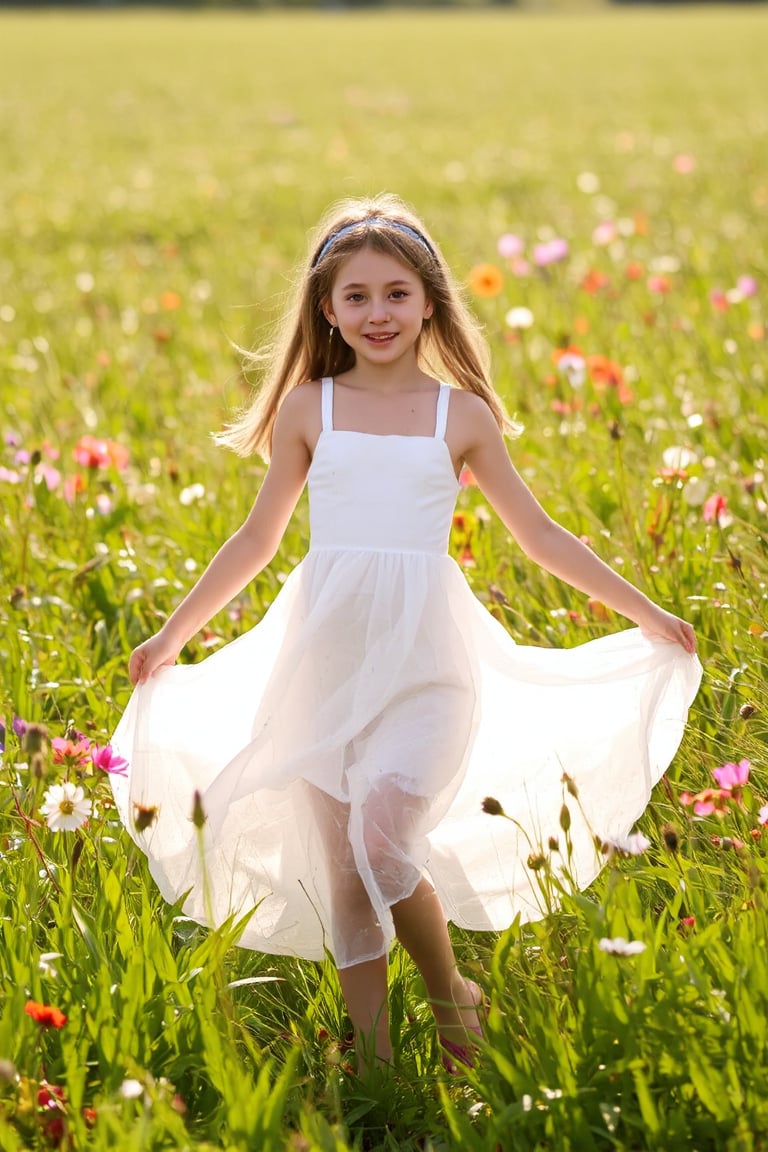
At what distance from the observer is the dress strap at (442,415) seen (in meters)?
2.46

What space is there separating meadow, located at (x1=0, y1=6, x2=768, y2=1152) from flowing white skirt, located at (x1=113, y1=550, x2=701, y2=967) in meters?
0.10

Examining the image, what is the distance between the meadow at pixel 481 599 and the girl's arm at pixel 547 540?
0.20 metres

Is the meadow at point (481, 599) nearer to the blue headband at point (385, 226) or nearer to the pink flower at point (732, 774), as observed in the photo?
the pink flower at point (732, 774)

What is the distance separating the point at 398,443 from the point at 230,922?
0.81 metres

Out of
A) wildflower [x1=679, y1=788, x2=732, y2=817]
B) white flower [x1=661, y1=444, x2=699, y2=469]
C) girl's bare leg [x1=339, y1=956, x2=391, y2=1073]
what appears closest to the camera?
girl's bare leg [x1=339, y1=956, x2=391, y2=1073]

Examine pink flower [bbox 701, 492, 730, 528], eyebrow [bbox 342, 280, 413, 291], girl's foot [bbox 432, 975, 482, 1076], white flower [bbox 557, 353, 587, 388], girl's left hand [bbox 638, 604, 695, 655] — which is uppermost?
eyebrow [bbox 342, 280, 413, 291]

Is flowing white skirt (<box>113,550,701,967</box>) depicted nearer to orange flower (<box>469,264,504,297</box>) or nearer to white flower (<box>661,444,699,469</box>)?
white flower (<box>661,444,699,469</box>)

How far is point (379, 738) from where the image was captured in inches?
87.9

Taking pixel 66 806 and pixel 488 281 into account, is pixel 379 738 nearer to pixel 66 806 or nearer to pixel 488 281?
pixel 66 806

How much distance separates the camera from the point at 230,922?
2156mm

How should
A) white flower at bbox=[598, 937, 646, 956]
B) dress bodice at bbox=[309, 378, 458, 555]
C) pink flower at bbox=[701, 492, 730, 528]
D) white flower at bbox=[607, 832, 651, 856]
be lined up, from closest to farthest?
white flower at bbox=[598, 937, 646, 956]
white flower at bbox=[607, 832, 651, 856]
dress bodice at bbox=[309, 378, 458, 555]
pink flower at bbox=[701, 492, 730, 528]

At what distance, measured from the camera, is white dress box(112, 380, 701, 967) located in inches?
87.2

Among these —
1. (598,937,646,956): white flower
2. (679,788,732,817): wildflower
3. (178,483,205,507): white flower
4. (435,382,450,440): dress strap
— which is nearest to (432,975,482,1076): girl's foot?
(598,937,646,956): white flower

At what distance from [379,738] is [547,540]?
0.51 metres
